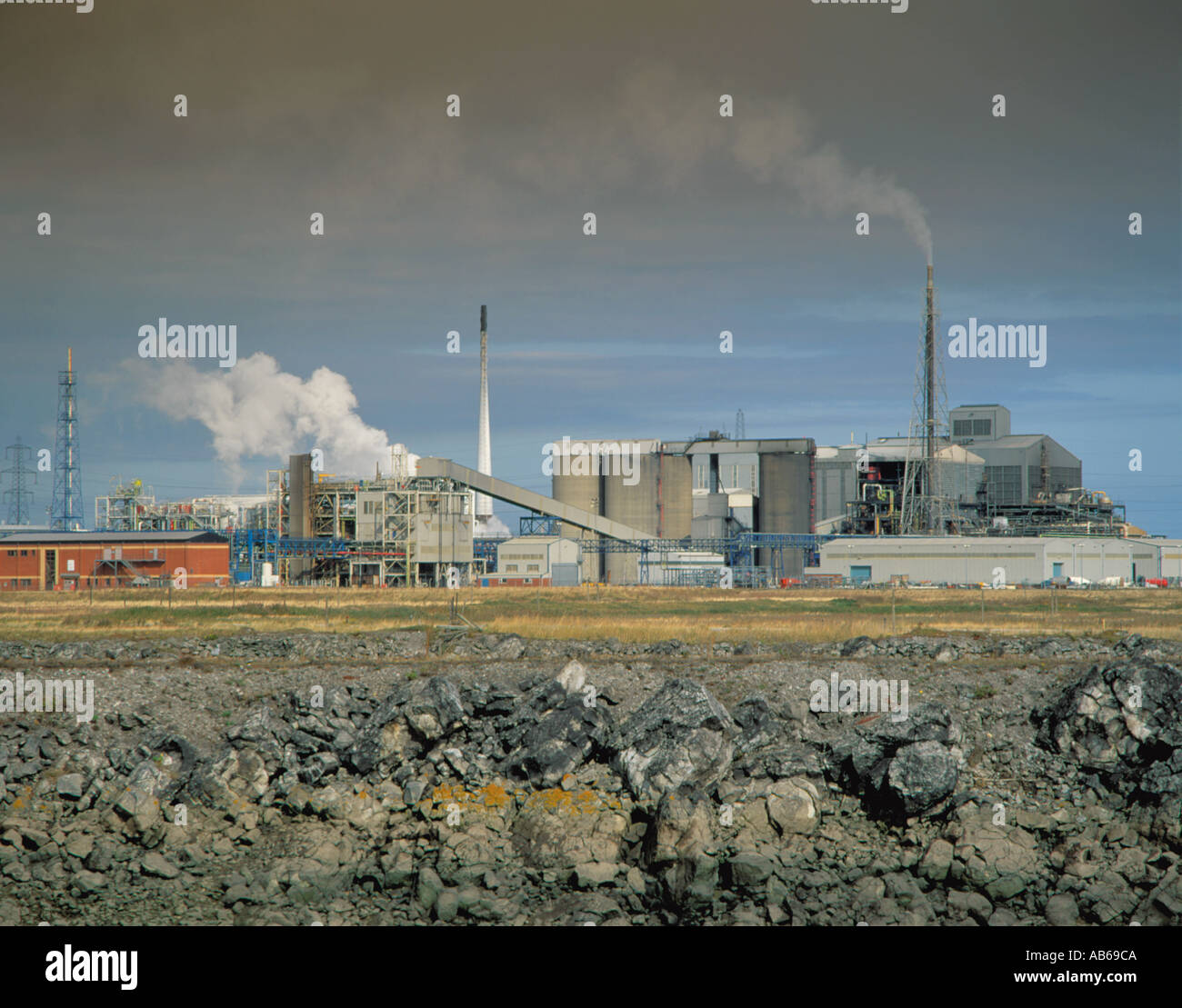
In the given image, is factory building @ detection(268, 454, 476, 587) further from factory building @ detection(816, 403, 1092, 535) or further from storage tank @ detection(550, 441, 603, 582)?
factory building @ detection(816, 403, 1092, 535)

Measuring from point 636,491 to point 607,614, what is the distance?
50.8 m

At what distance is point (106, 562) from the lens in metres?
69.9

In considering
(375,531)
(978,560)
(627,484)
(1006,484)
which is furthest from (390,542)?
(1006,484)

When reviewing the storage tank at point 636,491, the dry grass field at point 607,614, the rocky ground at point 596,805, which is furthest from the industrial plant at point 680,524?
the rocky ground at point 596,805

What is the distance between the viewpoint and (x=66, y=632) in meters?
34.7

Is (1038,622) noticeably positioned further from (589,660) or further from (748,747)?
(748,747)

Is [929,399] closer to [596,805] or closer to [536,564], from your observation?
[536,564]

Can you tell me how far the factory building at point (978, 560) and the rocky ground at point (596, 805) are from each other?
53.5m

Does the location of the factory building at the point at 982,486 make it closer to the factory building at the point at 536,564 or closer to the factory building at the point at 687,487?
the factory building at the point at 687,487

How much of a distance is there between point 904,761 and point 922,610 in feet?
99.1

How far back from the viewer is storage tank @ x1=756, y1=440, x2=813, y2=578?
291ft

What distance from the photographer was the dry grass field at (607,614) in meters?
35.1

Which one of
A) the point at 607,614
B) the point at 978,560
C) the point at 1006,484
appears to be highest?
the point at 1006,484
